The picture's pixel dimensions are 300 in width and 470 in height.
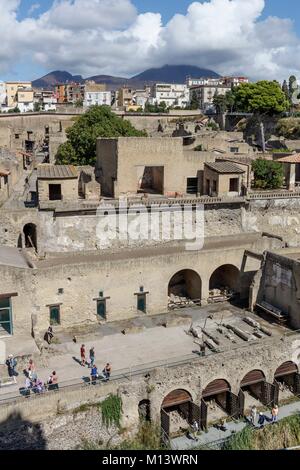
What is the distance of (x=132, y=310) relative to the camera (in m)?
29.1

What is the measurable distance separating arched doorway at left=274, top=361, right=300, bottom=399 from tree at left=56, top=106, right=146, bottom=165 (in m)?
26.6

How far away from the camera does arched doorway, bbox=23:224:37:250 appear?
32062 millimetres

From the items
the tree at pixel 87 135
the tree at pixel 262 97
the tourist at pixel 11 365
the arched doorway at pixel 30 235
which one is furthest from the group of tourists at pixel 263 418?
the tree at pixel 262 97

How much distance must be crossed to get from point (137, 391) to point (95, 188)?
732 inches

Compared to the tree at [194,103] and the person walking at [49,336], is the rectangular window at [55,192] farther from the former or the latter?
the tree at [194,103]

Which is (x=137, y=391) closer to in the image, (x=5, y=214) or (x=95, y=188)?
(x=5, y=214)

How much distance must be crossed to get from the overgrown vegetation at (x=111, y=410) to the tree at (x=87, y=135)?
27888 millimetres

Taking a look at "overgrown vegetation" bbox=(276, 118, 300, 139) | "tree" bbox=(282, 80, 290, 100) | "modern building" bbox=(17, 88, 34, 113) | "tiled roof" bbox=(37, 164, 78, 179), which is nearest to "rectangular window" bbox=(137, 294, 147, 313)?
"tiled roof" bbox=(37, 164, 78, 179)

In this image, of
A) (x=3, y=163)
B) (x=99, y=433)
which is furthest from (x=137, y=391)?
(x=3, y=163)

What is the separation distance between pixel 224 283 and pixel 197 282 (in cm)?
344

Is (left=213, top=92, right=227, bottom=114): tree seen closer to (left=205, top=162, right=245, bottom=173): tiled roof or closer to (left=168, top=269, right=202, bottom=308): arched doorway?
(left=205, top=162, right=245, bottom=173): tiled roof

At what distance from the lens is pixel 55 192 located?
33750mm

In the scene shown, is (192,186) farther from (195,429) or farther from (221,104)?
(221,104)

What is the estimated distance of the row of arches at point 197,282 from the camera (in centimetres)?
3163
